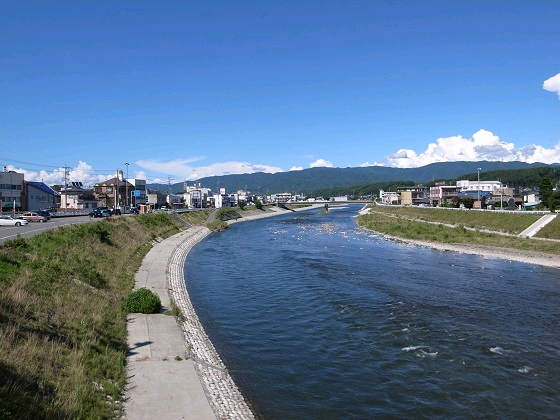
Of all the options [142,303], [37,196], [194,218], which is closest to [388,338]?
[142,303]

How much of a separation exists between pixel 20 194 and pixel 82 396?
2885 inches

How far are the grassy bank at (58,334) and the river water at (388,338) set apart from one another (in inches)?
155

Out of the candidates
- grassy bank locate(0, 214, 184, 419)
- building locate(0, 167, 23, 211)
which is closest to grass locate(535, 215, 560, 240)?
grassy bank locate(0, 214, 184, 419)

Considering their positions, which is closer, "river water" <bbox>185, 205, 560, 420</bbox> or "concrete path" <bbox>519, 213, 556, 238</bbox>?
"river water" <bbox>185, 205, 560, 420</bbox>

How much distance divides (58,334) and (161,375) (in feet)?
10.5

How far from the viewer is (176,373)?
11.9 m

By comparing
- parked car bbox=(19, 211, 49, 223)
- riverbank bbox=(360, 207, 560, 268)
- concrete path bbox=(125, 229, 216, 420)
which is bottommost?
riverbank bbox=(360, 207, 560, 268)

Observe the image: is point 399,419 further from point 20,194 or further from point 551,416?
point 20,194

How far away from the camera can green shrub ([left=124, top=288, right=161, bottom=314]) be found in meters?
17.7

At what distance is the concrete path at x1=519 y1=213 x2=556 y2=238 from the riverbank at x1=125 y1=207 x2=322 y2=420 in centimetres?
3914

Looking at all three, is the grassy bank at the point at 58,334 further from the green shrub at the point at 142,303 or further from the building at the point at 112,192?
the building at the point at 112,192

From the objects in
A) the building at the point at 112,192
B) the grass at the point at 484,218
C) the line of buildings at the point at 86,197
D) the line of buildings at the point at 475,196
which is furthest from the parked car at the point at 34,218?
the line of buildings at the point at 475,196

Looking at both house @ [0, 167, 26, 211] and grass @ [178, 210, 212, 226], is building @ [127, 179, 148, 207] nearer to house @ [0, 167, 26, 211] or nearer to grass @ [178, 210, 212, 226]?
grass @ [178, 210, 212, 226]

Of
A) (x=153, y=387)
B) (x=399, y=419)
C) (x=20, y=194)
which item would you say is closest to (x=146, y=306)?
(x=153, y=387)
